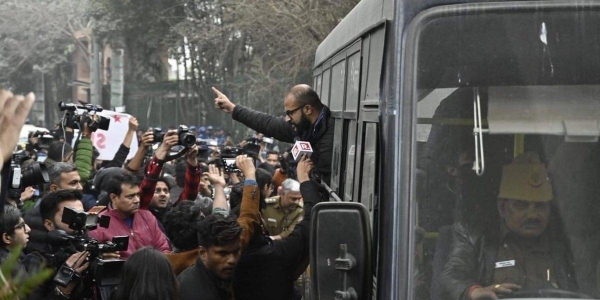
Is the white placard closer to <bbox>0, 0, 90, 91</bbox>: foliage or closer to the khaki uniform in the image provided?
the khaki uniform

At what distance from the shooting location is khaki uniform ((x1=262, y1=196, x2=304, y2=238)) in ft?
29.4

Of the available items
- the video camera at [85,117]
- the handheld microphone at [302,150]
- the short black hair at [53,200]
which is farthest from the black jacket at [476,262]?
the video camera at [85,117]

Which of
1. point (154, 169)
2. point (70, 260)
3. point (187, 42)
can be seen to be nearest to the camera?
point (70, 260)

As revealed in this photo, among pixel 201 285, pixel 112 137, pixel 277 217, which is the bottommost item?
pixel 277 217

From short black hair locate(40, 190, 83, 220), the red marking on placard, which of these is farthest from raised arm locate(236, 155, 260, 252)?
the red marking on placard

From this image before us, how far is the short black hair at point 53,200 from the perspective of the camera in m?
6.40

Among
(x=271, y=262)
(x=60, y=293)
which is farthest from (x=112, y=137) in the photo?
(x=60, y=293)

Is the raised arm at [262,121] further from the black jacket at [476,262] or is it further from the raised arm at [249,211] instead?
the black jacket at [476,262]

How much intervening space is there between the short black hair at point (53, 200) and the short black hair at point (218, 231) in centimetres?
144

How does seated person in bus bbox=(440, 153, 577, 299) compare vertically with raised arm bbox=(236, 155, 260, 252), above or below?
above

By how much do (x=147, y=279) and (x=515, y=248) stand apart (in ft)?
6.12

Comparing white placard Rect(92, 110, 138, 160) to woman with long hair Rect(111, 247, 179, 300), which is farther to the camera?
white placard Rect(92, 110, 138, 160)

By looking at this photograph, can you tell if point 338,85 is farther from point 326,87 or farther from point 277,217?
point 277,217

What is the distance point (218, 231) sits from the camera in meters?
5.19
